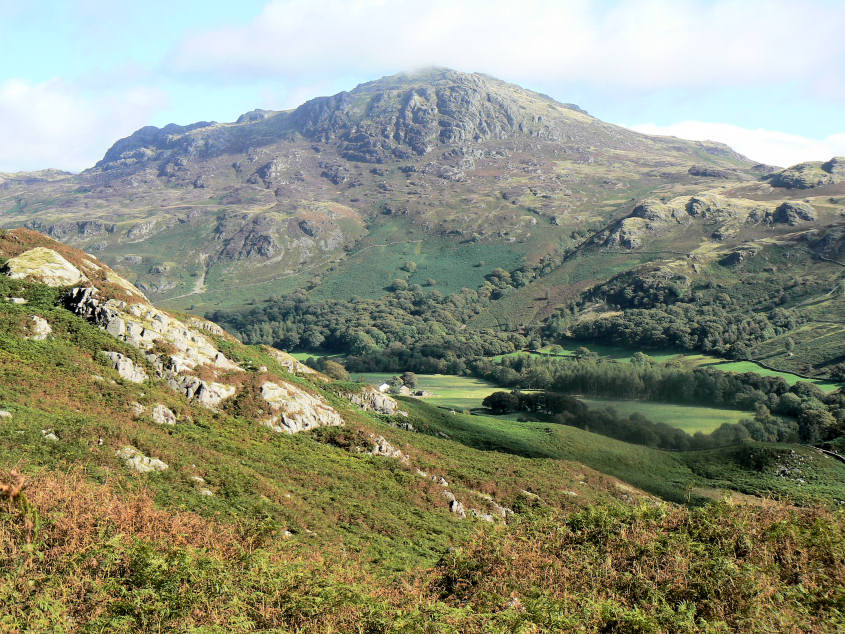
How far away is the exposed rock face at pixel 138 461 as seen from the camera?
26.5 meters

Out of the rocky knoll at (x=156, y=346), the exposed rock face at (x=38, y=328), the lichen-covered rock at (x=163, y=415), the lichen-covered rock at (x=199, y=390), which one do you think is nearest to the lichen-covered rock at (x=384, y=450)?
the rocky knoll at (x=156, y=346)

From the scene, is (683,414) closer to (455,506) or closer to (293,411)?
(455,506)

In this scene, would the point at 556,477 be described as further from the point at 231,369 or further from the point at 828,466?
the point at 828,466

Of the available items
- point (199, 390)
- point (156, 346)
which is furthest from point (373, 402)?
point (156, 346)

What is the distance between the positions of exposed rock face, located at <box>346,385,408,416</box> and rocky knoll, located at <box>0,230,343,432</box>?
1799 cm

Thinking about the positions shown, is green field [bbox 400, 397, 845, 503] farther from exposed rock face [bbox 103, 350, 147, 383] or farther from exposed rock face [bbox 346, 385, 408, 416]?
exposed rock face [bbox 103, 350, 147, 383]

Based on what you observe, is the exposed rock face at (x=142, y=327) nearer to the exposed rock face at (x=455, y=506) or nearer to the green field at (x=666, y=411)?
the exposed rock face at (x=455, y=506)

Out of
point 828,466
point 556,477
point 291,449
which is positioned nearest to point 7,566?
point 291,449

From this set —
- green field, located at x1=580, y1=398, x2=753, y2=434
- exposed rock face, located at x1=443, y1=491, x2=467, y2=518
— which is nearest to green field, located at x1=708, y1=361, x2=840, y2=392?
green field, located at x1=580, y1=398, x2=753, y2=434

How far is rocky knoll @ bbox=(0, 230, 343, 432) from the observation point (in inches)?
1724

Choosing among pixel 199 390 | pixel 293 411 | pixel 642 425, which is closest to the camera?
pixel 199 390

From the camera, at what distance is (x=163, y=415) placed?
122 feet

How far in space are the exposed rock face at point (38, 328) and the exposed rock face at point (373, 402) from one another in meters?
39.3

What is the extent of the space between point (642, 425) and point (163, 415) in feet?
350
